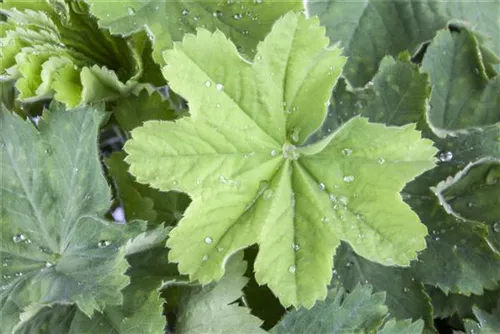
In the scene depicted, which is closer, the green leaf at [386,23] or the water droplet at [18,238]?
the water droplet at [18,238]

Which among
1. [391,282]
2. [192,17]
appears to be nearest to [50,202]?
[192,17]

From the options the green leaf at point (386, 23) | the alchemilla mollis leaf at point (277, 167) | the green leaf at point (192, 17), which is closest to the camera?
the alchemilla mollis leaf at point (277, 167)

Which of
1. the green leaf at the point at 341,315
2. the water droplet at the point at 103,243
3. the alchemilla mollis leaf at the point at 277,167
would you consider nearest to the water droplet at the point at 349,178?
the alchemilla mollis leaf at the point at 277,167

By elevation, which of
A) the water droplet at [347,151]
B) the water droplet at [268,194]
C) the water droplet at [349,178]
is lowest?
the water droplet at [268,194]

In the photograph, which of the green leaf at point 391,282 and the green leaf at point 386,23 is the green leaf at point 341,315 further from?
the green leaf at point 386,23

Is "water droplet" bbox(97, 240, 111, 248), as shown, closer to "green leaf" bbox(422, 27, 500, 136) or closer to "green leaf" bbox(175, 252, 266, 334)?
"green leaf" bbox(175, 252, 266, 334)

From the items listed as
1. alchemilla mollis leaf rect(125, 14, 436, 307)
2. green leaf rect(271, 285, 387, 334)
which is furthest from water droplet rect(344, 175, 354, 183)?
green leaf rect(271, 285, 387, 334)

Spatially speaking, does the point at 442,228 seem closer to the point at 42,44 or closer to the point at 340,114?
the point at 340,114
